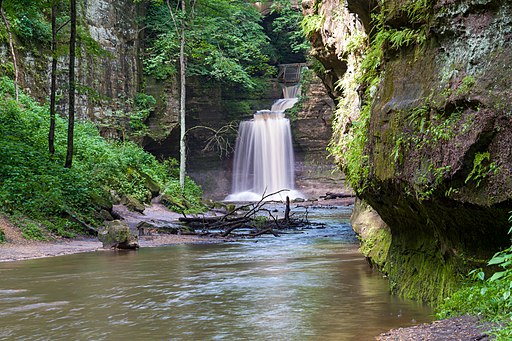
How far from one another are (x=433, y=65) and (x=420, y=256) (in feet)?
7.92

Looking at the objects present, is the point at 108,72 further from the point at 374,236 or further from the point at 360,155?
the point at 360,155

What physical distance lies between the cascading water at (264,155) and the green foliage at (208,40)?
10.4 feet

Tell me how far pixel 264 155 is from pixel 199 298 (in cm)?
3159

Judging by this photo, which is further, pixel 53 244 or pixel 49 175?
pixel 49 175

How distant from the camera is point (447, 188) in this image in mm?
5180

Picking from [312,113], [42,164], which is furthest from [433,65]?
[312,113]

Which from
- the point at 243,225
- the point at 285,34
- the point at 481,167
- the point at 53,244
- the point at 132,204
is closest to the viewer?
the point at 481,167

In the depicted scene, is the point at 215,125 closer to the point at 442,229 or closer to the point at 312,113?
the point at 312,113

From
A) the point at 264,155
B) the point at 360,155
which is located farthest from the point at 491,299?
the point at 264,155

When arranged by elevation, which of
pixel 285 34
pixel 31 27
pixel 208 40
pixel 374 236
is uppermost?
pixel 285 34

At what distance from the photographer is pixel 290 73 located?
4288cm

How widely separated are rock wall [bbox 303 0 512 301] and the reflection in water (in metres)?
0.78

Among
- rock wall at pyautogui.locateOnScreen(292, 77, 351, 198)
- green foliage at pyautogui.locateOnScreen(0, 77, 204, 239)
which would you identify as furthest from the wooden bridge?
green foliage at pyautogui.locateOnScreen(0, 77, 204, 239)

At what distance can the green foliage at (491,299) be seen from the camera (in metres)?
4.12
